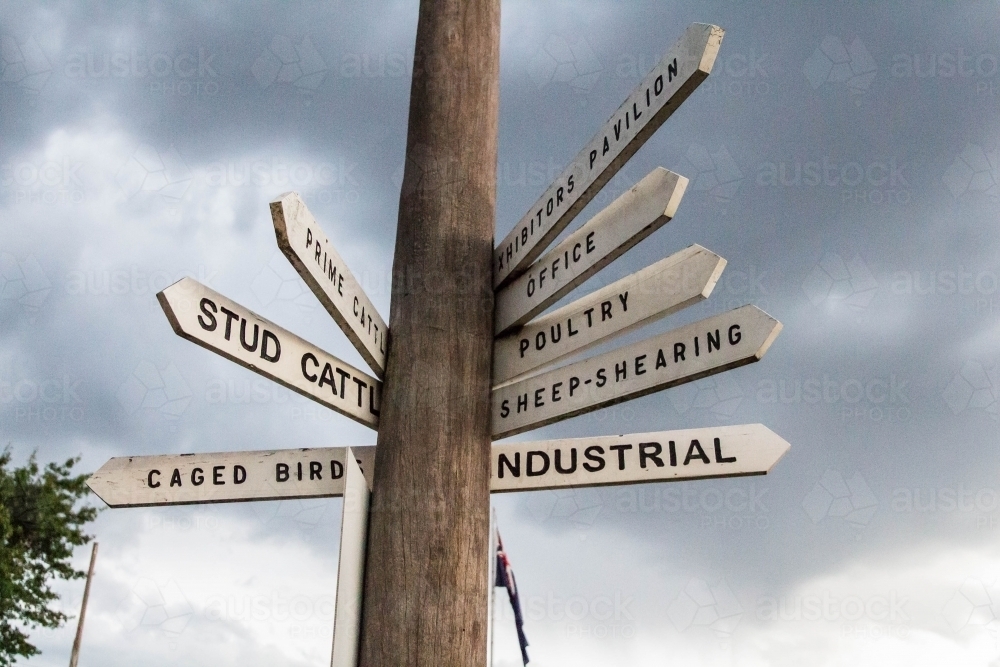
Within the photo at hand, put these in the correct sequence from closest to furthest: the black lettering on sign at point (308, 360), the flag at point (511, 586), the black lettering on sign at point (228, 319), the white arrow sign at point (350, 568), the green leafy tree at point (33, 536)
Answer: the white arrow sign at point (350, 568)
the black lettering on sign at point (228, 319)
the black lettering on sign at point (308, 360)
the flag at point (511, 586)
the green leafy tree at point (33, 536)

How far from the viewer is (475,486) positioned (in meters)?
3.08

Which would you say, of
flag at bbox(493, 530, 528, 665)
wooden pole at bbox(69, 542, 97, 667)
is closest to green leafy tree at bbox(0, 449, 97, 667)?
wooden pole at bbox(69, 542, 97, 667)

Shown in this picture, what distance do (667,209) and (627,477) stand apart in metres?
0.94

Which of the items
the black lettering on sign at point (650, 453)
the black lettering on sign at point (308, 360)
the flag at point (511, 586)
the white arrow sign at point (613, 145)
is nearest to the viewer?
the white arrow sign at point (613, 145)

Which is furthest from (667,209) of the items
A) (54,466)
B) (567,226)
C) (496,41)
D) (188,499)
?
(54,466)

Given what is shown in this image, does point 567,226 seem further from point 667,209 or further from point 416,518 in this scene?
point 416,518

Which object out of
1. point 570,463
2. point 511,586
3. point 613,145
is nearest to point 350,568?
point 570,463

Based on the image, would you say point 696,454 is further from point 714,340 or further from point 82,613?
point 82,613

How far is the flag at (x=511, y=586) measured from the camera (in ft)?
31.2

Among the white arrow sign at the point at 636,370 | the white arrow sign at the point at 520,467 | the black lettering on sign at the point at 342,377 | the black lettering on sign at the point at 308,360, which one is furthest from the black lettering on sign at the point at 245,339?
the white arrow sign at the point at 636,370

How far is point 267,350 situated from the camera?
3.03m

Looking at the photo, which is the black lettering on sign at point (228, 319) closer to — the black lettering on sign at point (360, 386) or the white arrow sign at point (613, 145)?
the black lettering on sign at point (360, 386)

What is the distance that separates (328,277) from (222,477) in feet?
2.62

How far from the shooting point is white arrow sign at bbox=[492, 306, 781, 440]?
2.98 meters
